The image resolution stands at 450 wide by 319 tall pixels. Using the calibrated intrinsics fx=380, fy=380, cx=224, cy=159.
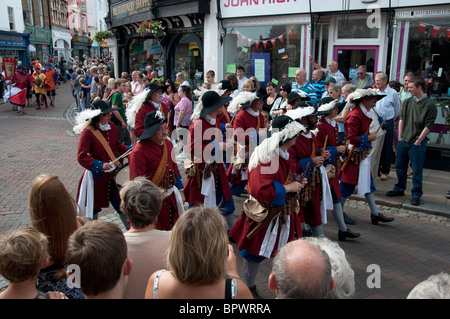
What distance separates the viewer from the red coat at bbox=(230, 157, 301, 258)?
3.52 m

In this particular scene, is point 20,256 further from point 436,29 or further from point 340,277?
point 436,29

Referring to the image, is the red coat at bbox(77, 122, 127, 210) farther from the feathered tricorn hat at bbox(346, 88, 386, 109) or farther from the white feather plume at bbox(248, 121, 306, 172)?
the feathered tricorn hat at bbox(346, 88, 386, 109)

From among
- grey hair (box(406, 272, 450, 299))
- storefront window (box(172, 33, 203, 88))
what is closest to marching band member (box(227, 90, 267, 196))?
grey hair (box(406, 272, 450, 299))

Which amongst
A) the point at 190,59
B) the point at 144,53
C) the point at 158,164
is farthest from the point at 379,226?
the point at 144,53

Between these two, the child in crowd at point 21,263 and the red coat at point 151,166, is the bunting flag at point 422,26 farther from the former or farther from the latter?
the child in crowd at point 21,263

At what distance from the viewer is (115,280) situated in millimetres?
2018

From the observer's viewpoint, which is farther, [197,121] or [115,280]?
[197,121]

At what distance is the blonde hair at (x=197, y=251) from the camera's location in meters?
1.98

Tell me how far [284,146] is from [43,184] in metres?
2.18

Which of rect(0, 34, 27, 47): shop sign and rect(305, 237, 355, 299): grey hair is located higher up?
rect(0, 34, 27, 47): shop sign

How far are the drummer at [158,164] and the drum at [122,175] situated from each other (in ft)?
1.12

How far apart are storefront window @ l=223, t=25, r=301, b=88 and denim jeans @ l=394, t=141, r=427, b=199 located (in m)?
4.97

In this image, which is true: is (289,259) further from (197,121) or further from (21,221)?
(21,221)
